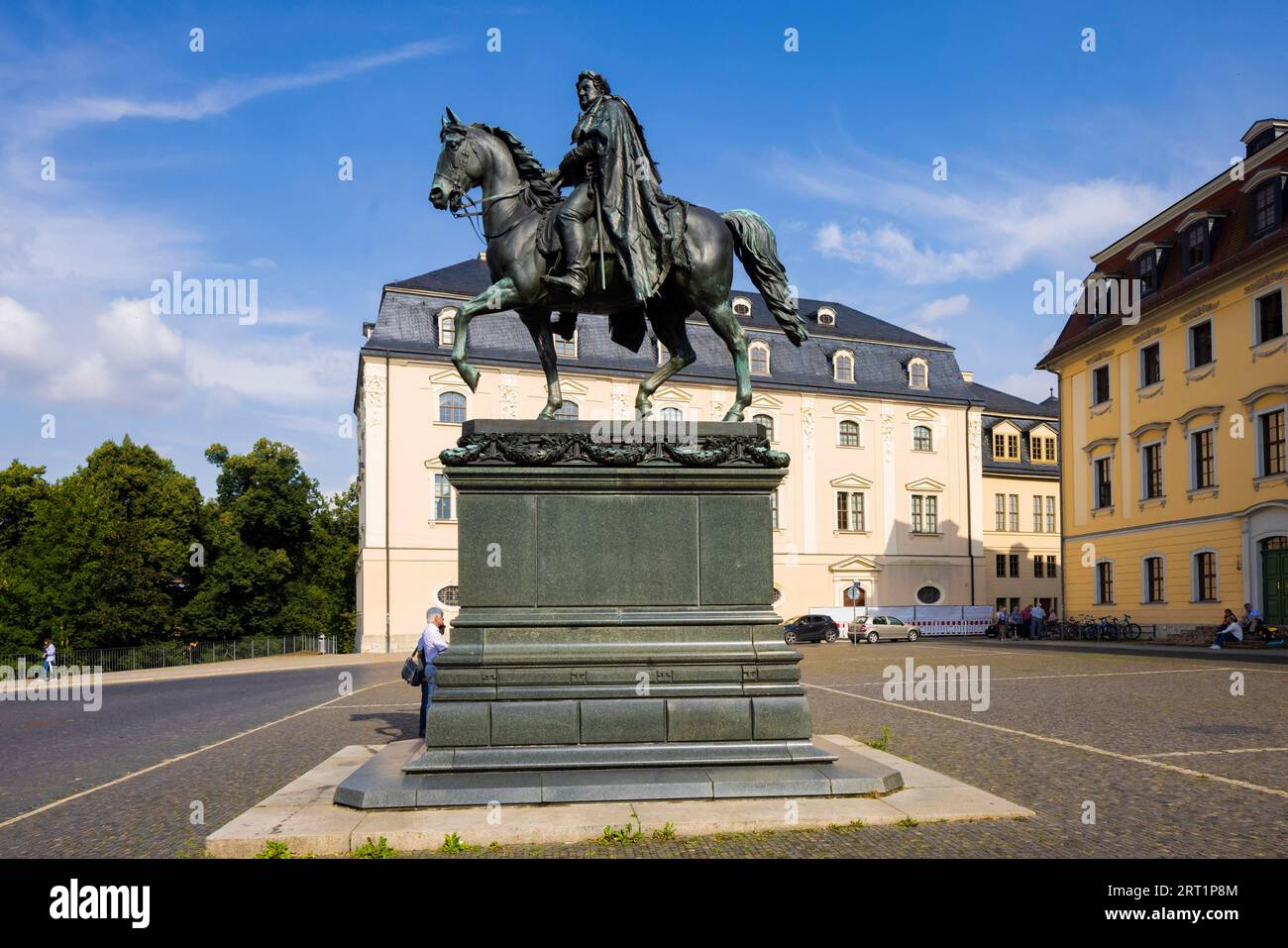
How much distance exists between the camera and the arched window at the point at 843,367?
5431cm

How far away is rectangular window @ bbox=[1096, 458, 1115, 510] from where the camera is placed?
38406 millimetres

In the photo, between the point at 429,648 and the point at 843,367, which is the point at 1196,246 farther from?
the point at 429,648

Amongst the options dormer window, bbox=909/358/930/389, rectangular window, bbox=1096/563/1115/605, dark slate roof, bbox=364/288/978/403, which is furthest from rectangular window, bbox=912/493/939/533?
rectangular window, bbox=1096/563/1115/605

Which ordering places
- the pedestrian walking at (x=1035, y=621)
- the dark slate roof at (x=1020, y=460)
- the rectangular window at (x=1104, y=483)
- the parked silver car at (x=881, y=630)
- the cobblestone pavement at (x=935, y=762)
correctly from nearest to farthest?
the cobblestone pavement at (x=935, y=762) < the rectangular window at (x=1104, y=483) < the pedestrian walking at (x=1035, y=621) < the parked silver car at (x=881, y=630) < the dark slate roof at (x=1020, y=460)

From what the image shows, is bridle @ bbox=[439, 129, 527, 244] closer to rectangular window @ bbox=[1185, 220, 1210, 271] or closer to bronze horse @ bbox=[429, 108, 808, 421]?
bronze horse @ bbox=[429, 108, 808, 421]

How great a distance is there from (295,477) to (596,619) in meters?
56.7

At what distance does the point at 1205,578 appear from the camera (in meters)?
32.5

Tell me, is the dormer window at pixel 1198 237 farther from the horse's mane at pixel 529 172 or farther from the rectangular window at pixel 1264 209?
the horse's mane at pixel 529 172

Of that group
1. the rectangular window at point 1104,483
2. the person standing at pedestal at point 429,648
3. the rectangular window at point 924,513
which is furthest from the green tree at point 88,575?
the rectangular window at point 1104,483

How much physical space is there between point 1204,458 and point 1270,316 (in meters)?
5.17

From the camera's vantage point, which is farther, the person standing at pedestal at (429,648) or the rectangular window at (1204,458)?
the rectangular window at (1204,458)

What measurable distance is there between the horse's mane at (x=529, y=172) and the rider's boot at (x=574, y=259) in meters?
0.50

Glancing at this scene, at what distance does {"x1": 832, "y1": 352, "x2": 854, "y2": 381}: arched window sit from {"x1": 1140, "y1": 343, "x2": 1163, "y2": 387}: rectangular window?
19.4 metres

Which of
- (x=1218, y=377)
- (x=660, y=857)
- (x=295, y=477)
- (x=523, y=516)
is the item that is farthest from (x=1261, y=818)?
(x=295, y=477)
